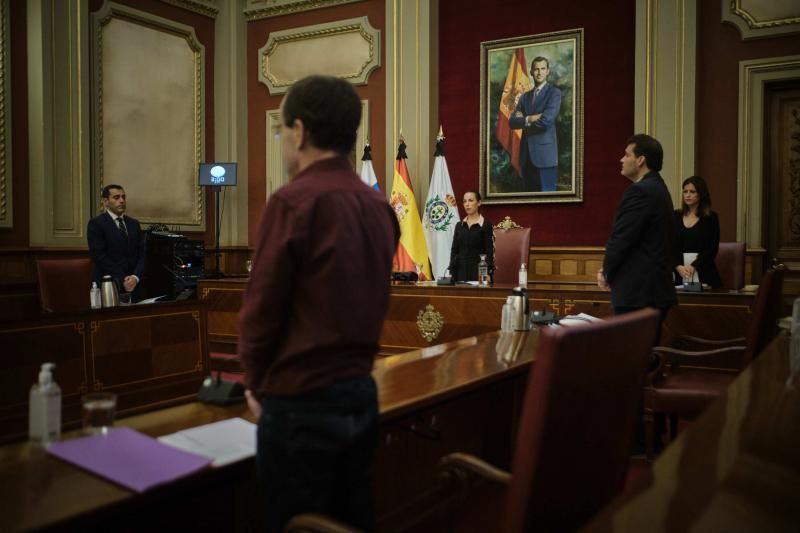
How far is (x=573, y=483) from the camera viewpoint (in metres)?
1.16

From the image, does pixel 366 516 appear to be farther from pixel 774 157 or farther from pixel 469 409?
→ pixel 774 157

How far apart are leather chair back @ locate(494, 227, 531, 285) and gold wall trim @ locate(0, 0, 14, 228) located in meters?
4.19

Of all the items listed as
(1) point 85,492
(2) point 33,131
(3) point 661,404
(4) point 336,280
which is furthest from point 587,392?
(2) point 33,131

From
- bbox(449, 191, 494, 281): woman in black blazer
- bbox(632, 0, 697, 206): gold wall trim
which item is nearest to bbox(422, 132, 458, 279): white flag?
bbox(449, 191, 494, 281): woman in black blazer

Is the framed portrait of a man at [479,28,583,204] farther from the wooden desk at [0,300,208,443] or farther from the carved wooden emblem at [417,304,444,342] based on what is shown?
the wooden desk at [0,300,208,443]

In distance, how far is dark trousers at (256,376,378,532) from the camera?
131cm

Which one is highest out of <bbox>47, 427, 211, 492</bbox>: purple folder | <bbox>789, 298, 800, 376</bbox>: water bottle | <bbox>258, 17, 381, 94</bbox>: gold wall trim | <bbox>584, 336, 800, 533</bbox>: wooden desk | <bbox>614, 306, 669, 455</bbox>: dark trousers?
<bbox>258, 17, 381, 94</bbox>: gold wall trim

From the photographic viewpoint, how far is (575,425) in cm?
113

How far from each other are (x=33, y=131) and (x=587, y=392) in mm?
6454

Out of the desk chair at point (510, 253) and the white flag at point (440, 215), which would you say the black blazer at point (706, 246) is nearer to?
the desk chair at point (510, 253)

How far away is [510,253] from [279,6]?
4503 mm

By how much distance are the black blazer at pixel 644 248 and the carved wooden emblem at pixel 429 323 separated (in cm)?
177

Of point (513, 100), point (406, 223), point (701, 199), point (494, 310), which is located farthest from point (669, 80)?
point (494, 310)

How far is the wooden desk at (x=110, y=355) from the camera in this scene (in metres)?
3.15
